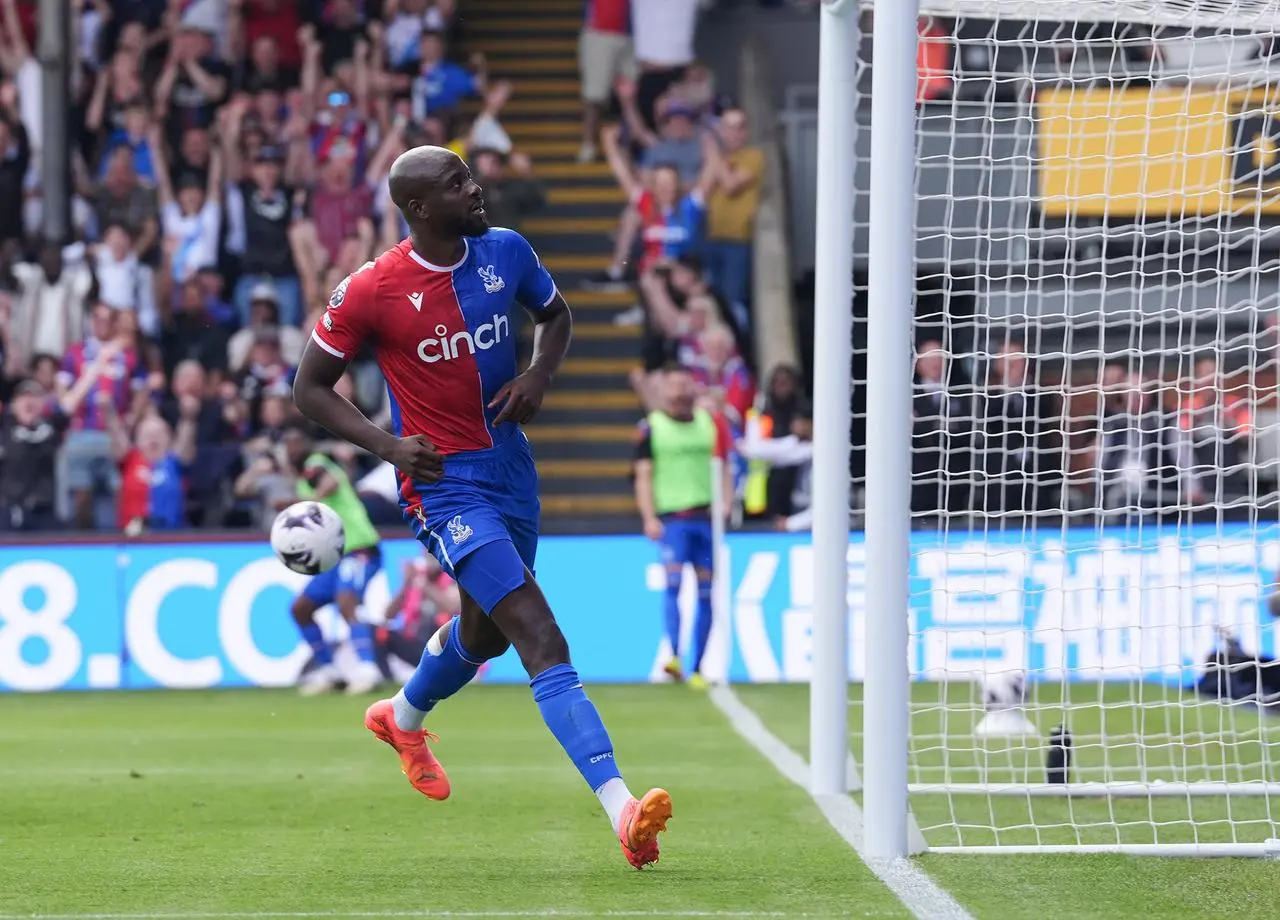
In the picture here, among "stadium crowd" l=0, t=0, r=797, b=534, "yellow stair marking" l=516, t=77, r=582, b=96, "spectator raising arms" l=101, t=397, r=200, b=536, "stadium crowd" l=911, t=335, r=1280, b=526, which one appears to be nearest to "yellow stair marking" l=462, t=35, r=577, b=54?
"yellow stair marking" l=516, t=77, r=582, b=96

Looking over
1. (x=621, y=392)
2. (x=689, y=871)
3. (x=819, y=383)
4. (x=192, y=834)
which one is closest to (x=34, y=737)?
(x=192, y=834)

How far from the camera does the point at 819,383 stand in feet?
26.7

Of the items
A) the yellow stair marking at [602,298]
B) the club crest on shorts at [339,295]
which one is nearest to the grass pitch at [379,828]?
the club crest on shorts at [339,295]

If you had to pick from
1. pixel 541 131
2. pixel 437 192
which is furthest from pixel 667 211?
pixel 437 192

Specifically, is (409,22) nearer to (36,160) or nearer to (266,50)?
(266,50)

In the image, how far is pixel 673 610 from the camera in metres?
14.5

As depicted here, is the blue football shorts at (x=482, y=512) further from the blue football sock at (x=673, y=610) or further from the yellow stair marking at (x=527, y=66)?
the yellow stair marking at (x=527, y=66)

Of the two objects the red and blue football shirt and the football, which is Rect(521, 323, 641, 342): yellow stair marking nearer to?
the football

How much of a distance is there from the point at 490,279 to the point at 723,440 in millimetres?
8681

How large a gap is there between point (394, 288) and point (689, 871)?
206 centimetres

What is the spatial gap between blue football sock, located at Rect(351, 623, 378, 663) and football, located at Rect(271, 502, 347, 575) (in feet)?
16.9

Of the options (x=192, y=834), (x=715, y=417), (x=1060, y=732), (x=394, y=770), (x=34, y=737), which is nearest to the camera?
(x=192, y=834)

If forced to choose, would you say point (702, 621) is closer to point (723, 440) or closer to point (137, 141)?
point (723, 440)

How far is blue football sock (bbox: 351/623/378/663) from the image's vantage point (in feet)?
47.3
